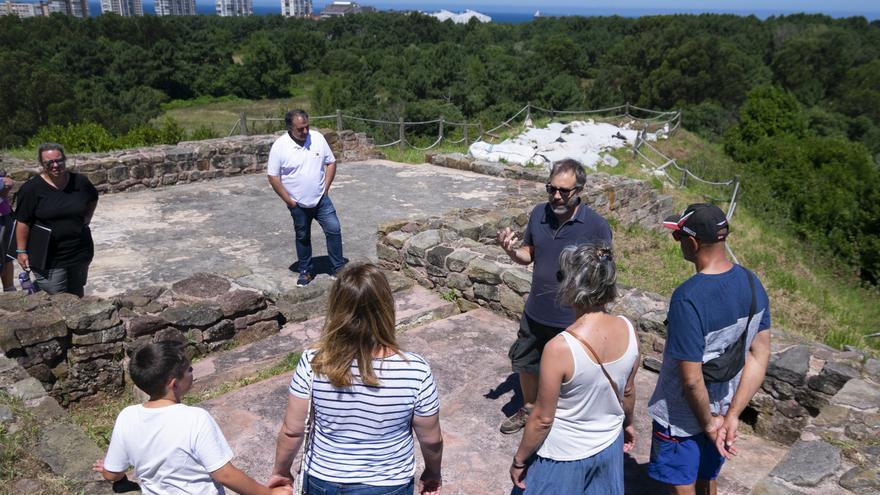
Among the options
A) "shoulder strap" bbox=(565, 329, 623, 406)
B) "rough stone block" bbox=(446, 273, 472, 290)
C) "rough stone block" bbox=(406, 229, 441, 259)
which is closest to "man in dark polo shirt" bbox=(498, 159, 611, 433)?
"shoulder strap" bbox=(565, 329, 623, 406)

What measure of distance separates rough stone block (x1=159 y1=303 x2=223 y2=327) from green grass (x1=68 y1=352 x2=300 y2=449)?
0.63 m

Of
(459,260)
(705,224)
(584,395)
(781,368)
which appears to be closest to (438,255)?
(459,260)

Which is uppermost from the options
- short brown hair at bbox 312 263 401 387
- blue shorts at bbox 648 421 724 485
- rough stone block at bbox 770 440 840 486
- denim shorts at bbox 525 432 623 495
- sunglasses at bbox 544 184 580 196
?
sunglasses at bbox 544 184 580 196

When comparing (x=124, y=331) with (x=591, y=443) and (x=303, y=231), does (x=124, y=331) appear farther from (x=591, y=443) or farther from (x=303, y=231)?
(x=591, y=443)

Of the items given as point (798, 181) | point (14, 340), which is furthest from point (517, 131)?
point (14, 340)

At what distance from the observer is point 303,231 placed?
643 cm

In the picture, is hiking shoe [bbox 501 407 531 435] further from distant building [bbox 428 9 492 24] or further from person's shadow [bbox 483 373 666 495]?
distant building [bbox 428 9 492 24]

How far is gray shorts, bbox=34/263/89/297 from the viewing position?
204 inches

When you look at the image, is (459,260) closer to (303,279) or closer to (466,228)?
(466,228)

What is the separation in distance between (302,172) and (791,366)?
424cm

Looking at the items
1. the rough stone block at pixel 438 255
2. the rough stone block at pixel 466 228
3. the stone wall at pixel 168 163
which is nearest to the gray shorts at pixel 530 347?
the rough stone block at pixel 438 255

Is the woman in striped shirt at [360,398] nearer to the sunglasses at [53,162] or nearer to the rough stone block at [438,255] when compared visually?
the sunglasses at [53,162]

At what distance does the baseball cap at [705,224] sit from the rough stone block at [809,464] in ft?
3.83

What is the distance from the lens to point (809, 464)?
3023 millimetres
